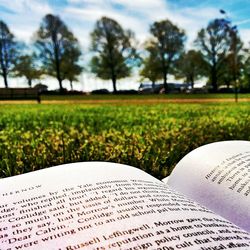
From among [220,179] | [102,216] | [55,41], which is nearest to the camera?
[102,216]

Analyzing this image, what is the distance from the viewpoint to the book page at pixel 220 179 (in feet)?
3.68

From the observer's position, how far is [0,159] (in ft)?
8.05

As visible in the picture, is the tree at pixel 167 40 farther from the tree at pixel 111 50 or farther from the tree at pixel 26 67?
the tree at pixel 26 67

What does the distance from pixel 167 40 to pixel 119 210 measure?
43707 millimetres

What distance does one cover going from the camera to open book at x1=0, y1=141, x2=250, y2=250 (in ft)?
2.34

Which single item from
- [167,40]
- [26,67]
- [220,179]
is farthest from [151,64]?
[220,179]

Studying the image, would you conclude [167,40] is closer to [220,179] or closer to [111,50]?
[111,50]

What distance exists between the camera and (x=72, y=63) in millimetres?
42250

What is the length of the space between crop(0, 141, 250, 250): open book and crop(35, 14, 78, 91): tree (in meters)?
41.5

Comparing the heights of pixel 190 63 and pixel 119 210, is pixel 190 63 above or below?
above

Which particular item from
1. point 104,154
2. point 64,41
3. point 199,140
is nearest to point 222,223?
point 104,154

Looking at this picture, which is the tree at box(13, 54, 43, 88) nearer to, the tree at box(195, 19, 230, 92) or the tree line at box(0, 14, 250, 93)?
the tree line at box(0, 14, 250, 93)

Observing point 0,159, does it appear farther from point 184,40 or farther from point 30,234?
point 184,40

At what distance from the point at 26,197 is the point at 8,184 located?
0.38ft
